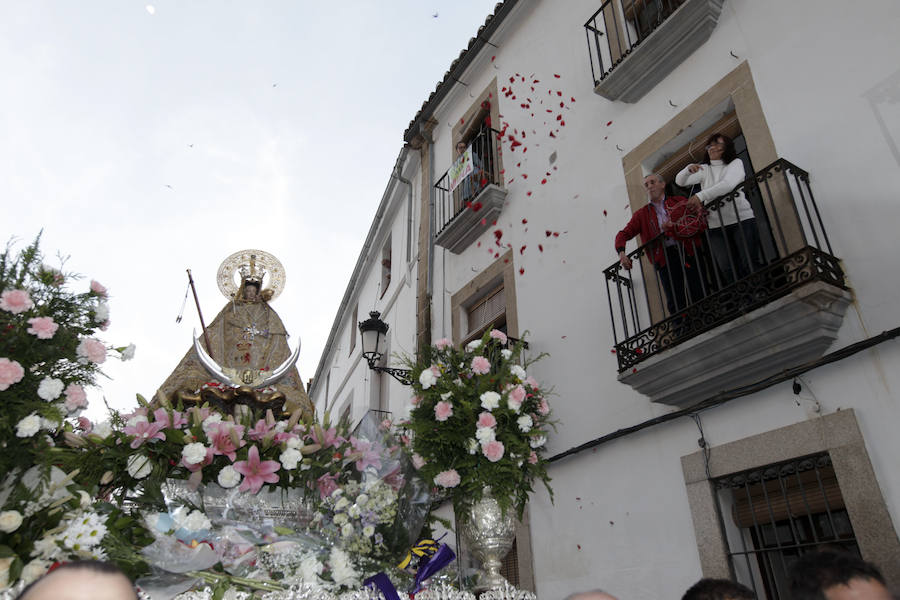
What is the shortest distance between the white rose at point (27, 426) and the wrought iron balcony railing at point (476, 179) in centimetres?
509

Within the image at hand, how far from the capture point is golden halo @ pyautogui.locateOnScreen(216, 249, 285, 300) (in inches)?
330

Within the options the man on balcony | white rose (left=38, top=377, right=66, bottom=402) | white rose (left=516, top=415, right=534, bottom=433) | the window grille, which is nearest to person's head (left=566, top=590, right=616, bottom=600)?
white rose (left=516, top=415, right=534, bottom=433)

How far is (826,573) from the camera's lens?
157 centimetres

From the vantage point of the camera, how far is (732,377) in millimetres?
3734

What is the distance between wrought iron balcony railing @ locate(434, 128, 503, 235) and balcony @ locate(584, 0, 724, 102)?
160 cm

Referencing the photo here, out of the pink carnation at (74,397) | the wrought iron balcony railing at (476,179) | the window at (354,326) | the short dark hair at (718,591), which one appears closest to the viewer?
the short dark hair at (718,591)

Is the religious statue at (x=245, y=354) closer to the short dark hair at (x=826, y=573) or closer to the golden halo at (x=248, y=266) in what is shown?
the golden halo at (x=248, y=266)

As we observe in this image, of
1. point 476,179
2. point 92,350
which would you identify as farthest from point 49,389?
point 476,179

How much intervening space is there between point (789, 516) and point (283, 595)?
2762mm

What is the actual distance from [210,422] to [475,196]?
15.8ft

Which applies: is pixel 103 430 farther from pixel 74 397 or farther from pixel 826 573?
pixel 826 573

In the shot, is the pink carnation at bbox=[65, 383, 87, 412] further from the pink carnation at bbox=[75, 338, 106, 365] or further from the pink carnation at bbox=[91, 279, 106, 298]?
the pink carnation at bbox=[91, 279, 106, 298]

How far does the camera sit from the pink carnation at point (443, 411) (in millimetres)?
3047

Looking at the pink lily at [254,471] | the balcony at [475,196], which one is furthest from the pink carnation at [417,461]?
the balcony at [475,196]
